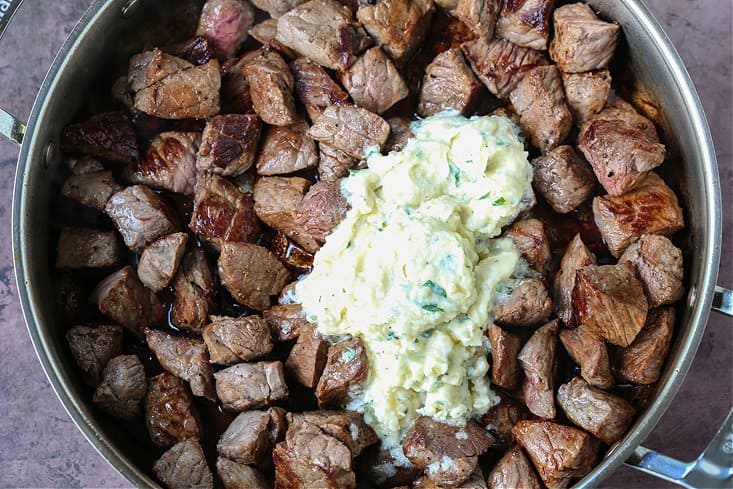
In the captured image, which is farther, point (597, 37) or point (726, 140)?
point (726, 140)

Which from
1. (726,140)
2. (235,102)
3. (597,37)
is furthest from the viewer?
(726,140)

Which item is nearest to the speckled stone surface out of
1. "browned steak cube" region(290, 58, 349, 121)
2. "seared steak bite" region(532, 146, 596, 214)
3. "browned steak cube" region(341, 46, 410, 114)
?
"seared steak bite" region(532, 146, 596, 214)

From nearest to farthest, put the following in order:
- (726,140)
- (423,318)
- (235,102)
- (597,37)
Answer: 1. (423,318)
2. (597,37)
3. (235,102)
4. (726,140)

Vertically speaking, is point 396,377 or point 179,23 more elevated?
point 179,23

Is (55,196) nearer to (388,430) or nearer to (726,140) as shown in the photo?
(388,430)

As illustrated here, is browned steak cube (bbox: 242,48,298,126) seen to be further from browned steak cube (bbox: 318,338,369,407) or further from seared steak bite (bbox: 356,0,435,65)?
browned steak cube (bbox: 318,338,369,407)

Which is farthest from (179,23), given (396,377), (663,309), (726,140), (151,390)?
(726,140)
